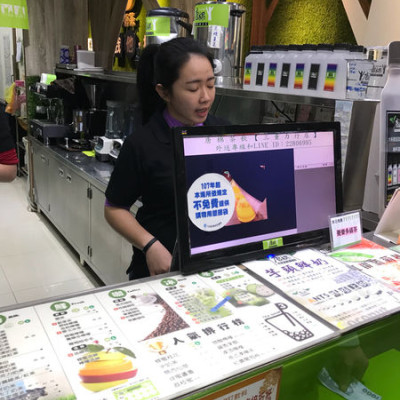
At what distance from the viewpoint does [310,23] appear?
394 cm

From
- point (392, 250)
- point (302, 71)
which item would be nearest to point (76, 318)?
point (392, 250)

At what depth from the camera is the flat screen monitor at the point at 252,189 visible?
104 cm

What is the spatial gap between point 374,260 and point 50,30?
466 cm

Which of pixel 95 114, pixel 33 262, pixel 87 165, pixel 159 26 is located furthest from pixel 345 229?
pixel 95 114

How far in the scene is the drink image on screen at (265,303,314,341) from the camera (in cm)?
86

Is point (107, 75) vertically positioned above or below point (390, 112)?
above

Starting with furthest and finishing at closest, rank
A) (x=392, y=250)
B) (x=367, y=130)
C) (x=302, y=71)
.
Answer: (x=302, y=71), (x=367, y=130), (x=392, y=250)

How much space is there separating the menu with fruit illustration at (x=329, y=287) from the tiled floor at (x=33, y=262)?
7.62 ft

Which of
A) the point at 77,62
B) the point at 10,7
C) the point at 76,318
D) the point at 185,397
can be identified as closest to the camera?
the point at 185,397

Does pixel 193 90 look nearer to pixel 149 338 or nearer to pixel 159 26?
pixel 149 338

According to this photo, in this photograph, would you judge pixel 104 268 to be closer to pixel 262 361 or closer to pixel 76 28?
pixel 262 361

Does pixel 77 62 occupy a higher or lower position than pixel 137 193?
higher

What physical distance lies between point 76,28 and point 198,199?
460cm

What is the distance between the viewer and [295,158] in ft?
3.95
